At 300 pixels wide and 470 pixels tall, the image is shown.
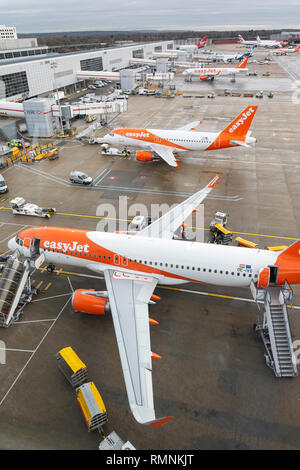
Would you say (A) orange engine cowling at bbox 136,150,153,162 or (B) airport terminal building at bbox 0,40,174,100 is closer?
(A) orange engine cowling at bbox 136,150,153,162

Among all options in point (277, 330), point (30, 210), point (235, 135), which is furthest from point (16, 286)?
point (235, 135)

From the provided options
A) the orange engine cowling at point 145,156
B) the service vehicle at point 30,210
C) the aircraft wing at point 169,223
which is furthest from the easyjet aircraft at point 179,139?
the service vehicle at point 30,210

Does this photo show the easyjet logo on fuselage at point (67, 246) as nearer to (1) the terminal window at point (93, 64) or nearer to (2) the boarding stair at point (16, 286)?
(2) the boarding stair at point (16, 286)

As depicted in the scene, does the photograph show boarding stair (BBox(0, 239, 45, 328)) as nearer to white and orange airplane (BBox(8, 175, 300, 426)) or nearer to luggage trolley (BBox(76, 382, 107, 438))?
white and orange airplane (BBox(8, 175, 300, 426))

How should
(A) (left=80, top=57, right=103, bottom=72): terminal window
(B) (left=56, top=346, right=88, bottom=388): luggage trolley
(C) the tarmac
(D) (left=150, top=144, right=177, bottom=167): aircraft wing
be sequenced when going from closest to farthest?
(C) the tarmac < (B) (left=56, top=346, right=88, bottom=388): luggage trolley < (D) (left=150, top=144, right=177, bottom=167): aircraft wing < (A) (left=80, top=57, right=103, bottom=72): terminal window

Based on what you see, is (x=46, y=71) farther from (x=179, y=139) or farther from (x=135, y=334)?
(x=135, y=334)

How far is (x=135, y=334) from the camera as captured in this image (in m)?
19.5

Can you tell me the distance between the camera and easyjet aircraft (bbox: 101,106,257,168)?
2039 inches

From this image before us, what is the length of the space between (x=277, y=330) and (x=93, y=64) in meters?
139

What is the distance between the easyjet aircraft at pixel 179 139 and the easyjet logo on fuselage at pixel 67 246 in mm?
28662

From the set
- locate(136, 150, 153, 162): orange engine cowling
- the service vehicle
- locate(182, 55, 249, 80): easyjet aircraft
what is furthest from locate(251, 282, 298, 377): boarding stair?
locate(182, 55, 249, 80): easyjet aircraft

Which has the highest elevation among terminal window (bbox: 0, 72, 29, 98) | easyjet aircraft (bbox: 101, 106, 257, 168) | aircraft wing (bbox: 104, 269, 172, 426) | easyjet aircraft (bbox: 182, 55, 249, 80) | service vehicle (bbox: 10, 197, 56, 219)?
easyjet aircraft (bbox: 182, 55, 249, 80)

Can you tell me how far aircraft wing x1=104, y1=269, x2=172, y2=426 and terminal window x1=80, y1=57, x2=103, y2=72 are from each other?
399 ft
